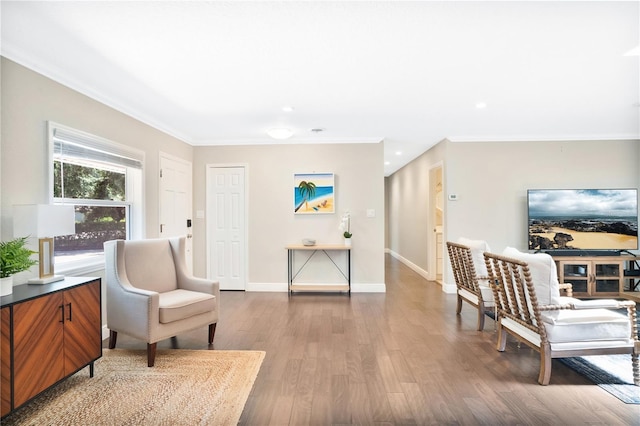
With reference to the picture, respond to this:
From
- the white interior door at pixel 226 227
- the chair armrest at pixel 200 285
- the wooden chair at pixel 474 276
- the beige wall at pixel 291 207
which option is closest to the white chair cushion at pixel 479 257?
the wooden chair at pixel 474 276

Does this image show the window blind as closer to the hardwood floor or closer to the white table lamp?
the white table lamp

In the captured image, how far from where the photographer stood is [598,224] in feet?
15.1

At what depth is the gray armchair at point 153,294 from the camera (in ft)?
8.33

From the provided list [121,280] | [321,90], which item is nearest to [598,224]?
[321,90]

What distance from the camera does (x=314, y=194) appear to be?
16.3 feet

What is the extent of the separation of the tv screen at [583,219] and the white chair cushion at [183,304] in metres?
4.56

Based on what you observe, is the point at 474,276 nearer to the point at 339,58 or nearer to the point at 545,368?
the point at 545,368

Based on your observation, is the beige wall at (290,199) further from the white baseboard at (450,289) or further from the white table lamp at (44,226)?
the white table lamp at (44,226)

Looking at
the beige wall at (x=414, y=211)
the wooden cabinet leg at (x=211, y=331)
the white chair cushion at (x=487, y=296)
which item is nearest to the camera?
the wooden cabinet leg at (x=211, y=331)

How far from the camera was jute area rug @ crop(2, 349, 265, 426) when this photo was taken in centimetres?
189

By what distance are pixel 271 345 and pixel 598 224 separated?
4916 mm

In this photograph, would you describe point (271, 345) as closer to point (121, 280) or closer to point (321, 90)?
point (121, 280)

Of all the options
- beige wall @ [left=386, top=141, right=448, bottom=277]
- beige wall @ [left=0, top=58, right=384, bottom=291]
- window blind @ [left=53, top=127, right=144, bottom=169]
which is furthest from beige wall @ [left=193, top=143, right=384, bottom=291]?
window blind @ [left=53, top=127, right=144, bottom=169]

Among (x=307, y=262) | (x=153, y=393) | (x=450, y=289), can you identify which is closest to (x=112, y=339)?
(x=153, y=393)
